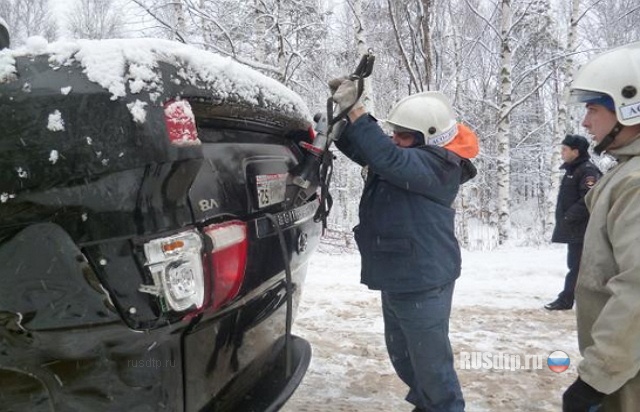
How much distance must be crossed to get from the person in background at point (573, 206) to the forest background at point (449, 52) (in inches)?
46.5

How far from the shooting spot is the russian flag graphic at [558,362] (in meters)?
3.57

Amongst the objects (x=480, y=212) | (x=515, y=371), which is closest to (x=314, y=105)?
(x=480, y=212)

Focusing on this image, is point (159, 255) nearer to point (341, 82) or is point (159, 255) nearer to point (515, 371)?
point (341, 82)

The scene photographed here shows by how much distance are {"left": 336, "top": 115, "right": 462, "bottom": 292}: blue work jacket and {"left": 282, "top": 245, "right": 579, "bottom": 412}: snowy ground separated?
3.25 ft

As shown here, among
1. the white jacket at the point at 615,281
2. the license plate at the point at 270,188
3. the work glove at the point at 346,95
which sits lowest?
the white jacket at the point at 615,281

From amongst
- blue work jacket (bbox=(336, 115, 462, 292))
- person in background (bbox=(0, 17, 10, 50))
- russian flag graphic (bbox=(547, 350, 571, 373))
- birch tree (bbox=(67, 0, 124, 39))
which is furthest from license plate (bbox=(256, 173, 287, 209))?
Result: birch tree (bbox=(67, 0, 124, 39))

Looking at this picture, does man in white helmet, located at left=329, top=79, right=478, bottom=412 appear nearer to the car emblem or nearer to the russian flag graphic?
the car emblem

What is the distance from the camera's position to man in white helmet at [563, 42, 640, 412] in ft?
5.12

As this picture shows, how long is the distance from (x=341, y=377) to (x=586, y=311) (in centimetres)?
196

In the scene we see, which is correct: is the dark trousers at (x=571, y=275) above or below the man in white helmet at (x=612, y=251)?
below

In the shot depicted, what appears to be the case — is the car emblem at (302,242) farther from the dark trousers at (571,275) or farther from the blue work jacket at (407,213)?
the dark trousers at (571,275)

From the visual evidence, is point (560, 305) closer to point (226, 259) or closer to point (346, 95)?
point (346, 95)

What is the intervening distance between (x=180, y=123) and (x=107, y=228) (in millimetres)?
324

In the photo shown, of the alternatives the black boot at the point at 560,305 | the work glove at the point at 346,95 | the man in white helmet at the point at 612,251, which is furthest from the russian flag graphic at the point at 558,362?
the work glove at the point at 346,95
